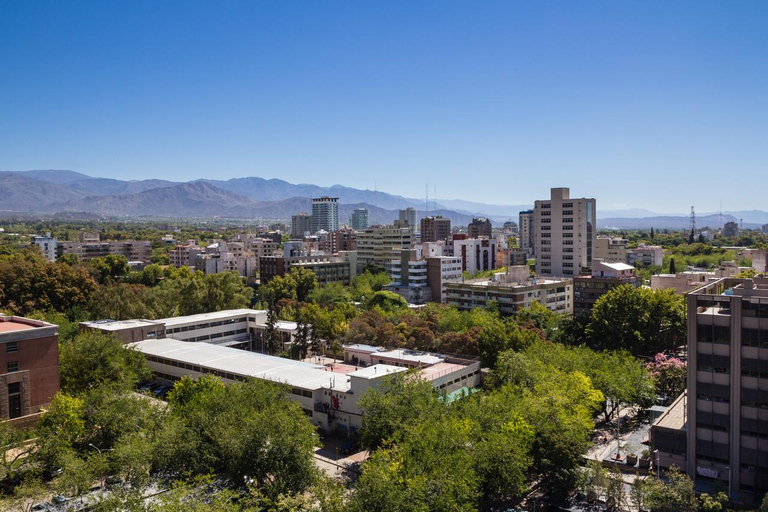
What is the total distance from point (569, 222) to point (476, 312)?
3155 centimetres

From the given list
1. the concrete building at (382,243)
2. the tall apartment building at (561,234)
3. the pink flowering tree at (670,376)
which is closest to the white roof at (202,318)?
the pink flowering tree at (670,376)

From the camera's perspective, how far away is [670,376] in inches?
1423

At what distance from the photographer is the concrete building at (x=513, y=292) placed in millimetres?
56219

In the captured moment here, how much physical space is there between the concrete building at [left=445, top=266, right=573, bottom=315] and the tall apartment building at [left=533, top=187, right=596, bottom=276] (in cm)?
1364

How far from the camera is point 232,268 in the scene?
105625 millimetres

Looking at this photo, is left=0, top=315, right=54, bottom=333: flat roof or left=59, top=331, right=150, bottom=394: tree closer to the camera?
left=0, top=315, right=54, bottom=333: flat roof

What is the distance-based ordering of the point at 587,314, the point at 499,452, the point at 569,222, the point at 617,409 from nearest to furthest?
1. the point at 499,452
2. the point at 617,409
3. the point at 587,314
4. the point at 569,222

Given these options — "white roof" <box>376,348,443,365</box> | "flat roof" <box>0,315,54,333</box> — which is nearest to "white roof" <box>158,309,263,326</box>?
"flat roof" <box>0,315,54,333</box>

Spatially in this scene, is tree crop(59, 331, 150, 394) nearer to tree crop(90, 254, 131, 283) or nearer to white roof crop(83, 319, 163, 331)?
white roof crop(83, 319, 163, 331)

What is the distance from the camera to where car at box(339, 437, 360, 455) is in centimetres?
3016

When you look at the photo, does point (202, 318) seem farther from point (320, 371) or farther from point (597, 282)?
point (597, 282)

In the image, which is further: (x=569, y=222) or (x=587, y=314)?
(x=569, y=222)

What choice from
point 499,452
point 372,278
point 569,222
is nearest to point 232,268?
point 372,278

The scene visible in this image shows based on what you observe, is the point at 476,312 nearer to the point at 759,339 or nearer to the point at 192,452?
the point at 759,339
